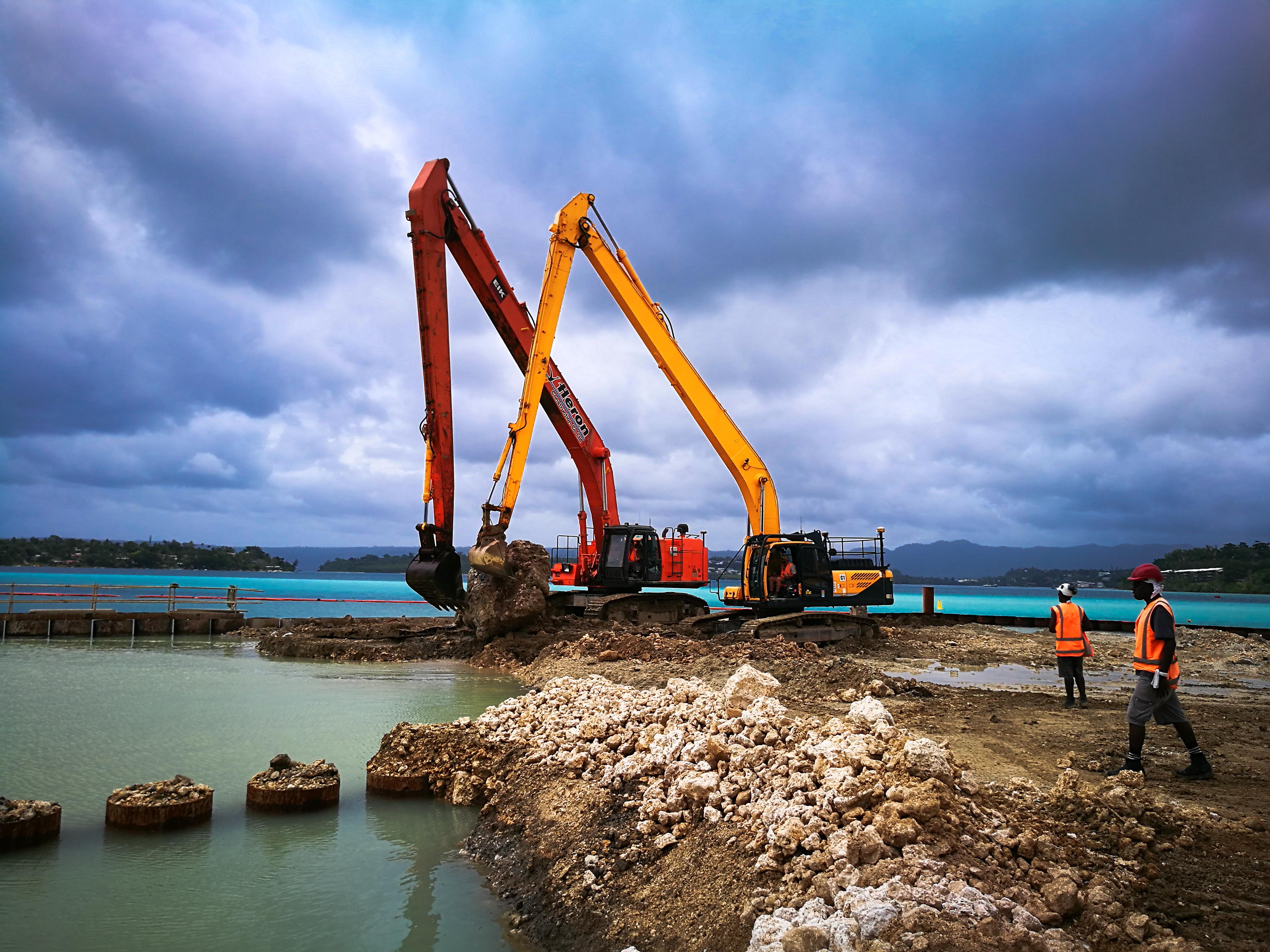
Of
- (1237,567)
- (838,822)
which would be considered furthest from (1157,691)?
(1237,567)

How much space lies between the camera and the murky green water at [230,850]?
15.5ft

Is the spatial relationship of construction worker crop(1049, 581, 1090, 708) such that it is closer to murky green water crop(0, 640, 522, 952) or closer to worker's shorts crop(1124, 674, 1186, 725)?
worker's shorts crop(1124, 674, 1186, 725)

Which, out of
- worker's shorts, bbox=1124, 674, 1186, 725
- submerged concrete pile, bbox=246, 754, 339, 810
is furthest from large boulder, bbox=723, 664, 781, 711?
submerged concrete pile, bbox=246, 754, 339, 810

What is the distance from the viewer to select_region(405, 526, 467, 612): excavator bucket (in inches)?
629

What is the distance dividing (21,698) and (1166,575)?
16779mm

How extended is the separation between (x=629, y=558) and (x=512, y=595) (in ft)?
10.8

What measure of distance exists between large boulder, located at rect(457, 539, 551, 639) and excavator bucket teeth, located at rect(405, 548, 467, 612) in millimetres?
607

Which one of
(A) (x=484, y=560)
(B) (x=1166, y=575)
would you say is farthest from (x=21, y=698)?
(B) (x=1166, y=575)

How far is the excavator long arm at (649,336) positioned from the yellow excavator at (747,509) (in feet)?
0.06

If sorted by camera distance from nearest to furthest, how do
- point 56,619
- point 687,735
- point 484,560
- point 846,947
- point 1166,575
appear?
point 846,947 → point 687,735 → point 1166,575 → point 484,560 → point 56,619

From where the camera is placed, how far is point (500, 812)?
260 inches

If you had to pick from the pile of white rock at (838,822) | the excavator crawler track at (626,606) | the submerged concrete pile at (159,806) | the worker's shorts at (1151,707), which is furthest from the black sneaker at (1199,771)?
the excavator crawler track at (626,606)

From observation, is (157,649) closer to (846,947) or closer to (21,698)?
(21,698)

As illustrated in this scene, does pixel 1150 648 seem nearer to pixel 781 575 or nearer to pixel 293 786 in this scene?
pixel 293 786
